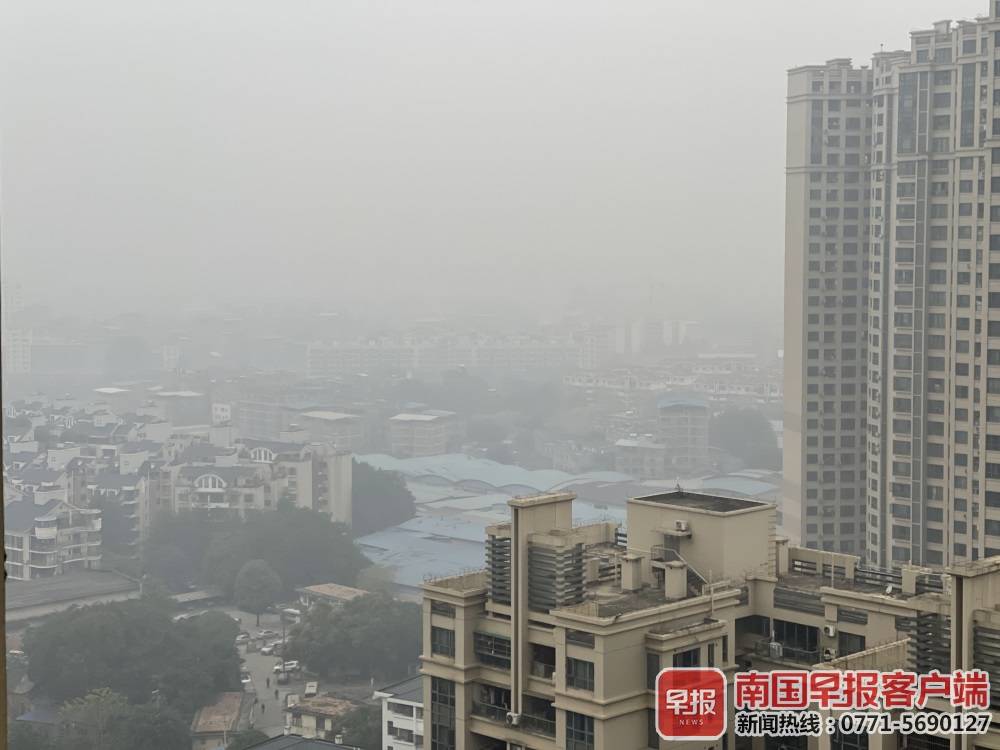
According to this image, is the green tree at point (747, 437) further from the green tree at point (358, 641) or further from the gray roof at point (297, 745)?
the gray roof at point (297, 745)

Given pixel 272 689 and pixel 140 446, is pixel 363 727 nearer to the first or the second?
pixel 272 689

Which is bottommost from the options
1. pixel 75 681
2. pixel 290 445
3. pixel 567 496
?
pixel 75 681

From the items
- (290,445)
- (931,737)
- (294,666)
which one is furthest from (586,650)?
(290,445)

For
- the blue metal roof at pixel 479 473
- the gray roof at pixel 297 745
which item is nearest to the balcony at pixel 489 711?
the gray roof at pixel 297 745

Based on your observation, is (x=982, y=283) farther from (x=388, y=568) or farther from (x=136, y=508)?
(x=136, y=508)

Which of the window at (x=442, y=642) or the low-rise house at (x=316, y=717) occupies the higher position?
the window at (x=442, y=642)

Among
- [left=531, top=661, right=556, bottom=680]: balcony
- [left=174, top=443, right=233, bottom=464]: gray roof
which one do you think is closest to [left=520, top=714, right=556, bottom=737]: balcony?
[left=531, top=661, right=556, bottom=680]: balcony

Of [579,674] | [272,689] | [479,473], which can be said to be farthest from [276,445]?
[579,674]
